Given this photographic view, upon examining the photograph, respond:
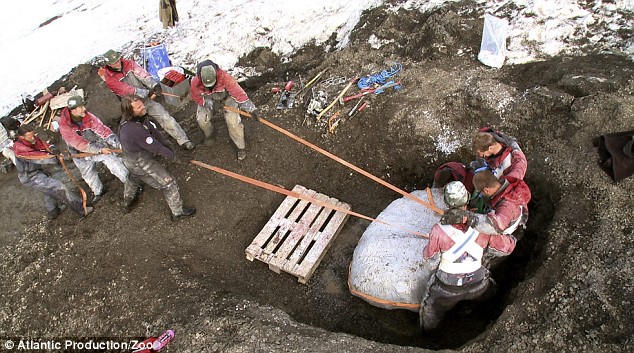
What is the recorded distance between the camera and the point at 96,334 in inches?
206

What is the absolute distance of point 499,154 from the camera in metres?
4.78

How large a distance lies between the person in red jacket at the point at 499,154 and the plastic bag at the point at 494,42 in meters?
2.53

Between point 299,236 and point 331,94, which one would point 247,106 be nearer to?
point 331,94

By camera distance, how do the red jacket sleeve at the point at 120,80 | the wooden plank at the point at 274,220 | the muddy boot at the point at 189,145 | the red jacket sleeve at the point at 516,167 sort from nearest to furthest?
the red jacket sleeve at the point at 516,167 < the wooden plank at the point at 274,220 < the red jacket sleeve at the point at 120,80 < the muddy boot at the point at 189,145

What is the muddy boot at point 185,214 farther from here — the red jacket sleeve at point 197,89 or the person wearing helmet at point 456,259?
the person wearing helmet at point 456,259

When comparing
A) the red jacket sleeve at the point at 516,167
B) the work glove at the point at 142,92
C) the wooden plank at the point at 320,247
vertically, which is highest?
the work glove at the point at 142,92

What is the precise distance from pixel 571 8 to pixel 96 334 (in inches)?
326

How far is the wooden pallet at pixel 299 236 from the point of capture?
576cm

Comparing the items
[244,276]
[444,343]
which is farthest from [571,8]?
[244,276]

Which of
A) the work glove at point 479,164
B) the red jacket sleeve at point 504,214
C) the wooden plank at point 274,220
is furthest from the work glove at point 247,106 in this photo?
the red jacket sleeve at point 504,214

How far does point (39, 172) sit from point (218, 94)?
268 cm

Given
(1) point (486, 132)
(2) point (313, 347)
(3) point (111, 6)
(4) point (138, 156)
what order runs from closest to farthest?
(2) point (313, 347) < (1) point (486, 132) < (4) point (138, 156) < (3) point (111, 6)

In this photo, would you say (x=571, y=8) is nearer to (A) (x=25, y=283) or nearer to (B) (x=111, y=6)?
(A) (x=25, y=283)

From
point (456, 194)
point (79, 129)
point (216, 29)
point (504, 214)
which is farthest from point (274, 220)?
point (216, 29)
